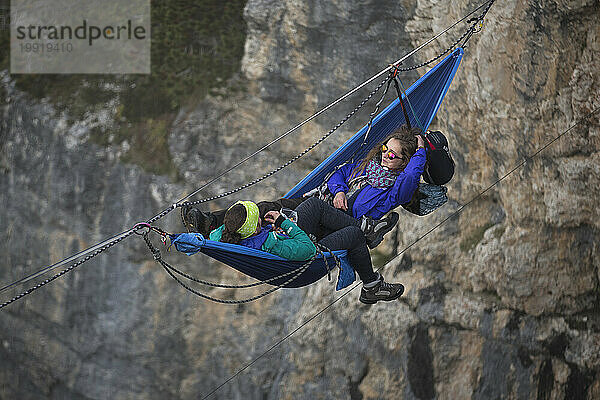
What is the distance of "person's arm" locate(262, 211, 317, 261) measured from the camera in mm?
2861

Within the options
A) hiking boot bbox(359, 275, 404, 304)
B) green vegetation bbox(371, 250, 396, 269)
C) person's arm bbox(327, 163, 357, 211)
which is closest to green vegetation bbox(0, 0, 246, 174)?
green vegetation bbox(371, 250, 396, 269)

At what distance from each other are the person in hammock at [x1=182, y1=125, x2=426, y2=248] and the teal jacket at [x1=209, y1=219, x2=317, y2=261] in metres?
0.19

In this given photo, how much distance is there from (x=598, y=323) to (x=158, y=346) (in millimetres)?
3919

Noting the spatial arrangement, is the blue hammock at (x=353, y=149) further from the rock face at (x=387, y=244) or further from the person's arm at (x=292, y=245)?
the rock face at (x=387, y=244)

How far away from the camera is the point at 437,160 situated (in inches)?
121

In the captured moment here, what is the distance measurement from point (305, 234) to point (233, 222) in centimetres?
34

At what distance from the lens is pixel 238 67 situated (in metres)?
5.97

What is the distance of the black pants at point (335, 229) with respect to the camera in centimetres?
300

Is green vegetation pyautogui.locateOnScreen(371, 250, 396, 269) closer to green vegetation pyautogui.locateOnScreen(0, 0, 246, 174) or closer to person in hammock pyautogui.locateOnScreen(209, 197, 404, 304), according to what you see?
green vegetation pyautogui.locateOnScreen(0, 0, 246, 174)

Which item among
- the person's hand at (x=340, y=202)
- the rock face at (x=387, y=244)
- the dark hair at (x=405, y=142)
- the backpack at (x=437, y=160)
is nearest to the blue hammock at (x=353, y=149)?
the dark hair at (x=405, y=142)

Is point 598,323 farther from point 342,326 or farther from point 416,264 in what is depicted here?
point 342,326

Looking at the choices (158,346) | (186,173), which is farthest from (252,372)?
(186,173)

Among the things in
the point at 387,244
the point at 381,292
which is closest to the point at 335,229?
the point at 381,292

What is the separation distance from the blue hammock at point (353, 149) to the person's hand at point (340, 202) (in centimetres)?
25
